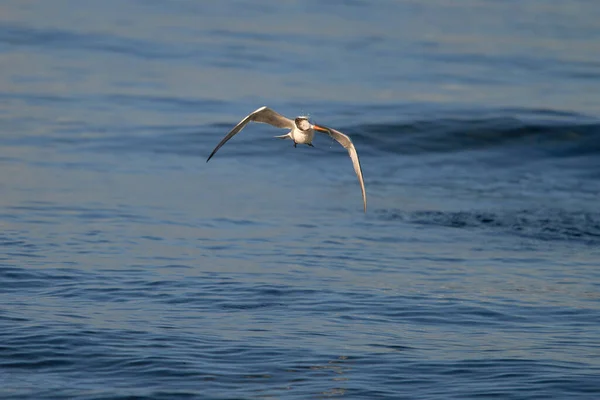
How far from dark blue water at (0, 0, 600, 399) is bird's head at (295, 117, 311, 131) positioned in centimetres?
164

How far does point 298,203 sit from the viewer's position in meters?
13.0

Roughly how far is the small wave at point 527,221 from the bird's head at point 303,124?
4.46 metres

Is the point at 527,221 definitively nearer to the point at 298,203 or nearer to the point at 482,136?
the point at 298,203

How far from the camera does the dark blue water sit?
7.76m

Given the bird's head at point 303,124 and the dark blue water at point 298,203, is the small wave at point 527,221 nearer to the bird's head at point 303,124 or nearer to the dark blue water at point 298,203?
the dark blue water at point 298,203

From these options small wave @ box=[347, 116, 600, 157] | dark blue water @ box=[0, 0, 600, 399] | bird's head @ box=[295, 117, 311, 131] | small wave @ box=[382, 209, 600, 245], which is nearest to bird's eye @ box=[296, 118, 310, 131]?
bird's head @ box=[295, 117, 311, 131]

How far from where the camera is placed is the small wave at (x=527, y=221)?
39.4 ft

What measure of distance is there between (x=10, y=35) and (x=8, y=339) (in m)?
14.3

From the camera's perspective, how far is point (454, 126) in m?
17.4

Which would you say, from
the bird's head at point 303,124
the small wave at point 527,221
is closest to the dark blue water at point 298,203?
the small wave at point 527,221

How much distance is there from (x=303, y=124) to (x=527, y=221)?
5327 mm

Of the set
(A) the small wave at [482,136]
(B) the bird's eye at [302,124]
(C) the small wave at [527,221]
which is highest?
(B) the bird's eye at [302,124]

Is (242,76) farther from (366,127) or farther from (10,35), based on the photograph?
(10,35)

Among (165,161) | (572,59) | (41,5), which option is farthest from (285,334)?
(41,5)
